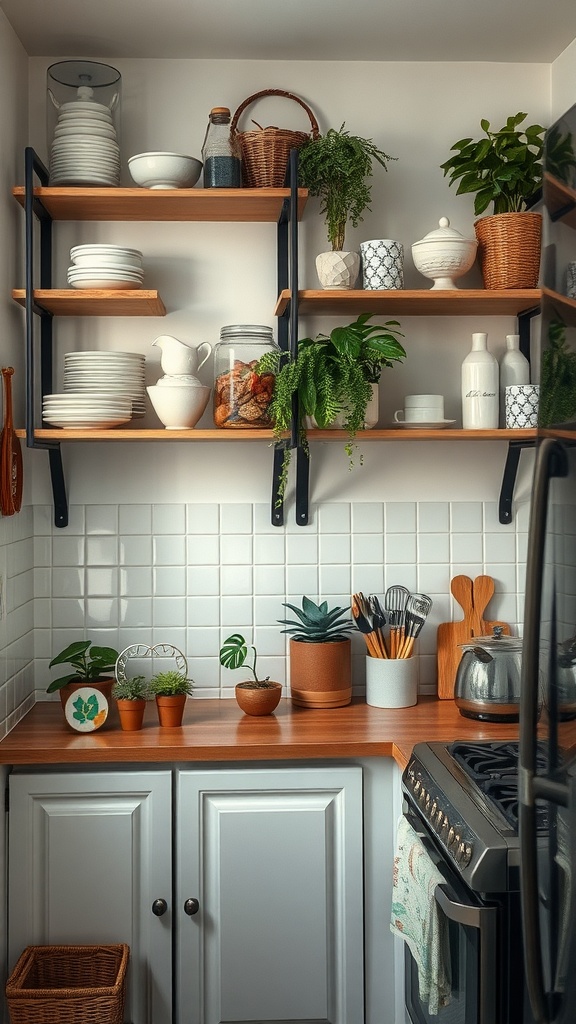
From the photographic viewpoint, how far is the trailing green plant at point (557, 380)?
3.36ft

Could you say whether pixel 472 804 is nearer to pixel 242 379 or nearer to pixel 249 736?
pixel 249 736

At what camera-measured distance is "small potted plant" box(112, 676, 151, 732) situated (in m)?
2.38

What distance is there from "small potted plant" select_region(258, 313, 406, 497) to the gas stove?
75 centimetres

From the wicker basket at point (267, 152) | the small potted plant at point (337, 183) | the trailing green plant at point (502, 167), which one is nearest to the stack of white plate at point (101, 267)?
the wicker basket at point (267, 152)

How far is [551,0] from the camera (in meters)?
2.39

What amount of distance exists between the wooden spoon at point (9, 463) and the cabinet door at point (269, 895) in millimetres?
748

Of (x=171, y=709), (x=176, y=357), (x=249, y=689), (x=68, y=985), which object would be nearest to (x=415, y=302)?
(x=176, y=357)

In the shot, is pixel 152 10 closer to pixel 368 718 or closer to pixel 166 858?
pixel 368 718

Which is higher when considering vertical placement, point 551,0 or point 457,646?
point 551,0

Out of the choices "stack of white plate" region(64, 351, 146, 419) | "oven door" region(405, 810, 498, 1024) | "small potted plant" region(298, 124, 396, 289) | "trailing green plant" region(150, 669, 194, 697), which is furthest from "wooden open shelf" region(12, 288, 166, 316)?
"oven door" region(405, 810, 498, 1024)

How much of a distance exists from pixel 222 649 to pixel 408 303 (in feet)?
3.28

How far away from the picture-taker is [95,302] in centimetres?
250

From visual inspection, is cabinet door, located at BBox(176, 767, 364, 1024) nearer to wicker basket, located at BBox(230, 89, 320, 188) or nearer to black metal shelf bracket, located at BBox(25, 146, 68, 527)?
black metal shelf bracket, located at BBox(25, 146, 68, 527)

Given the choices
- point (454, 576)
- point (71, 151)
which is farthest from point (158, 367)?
point (454, 576)
